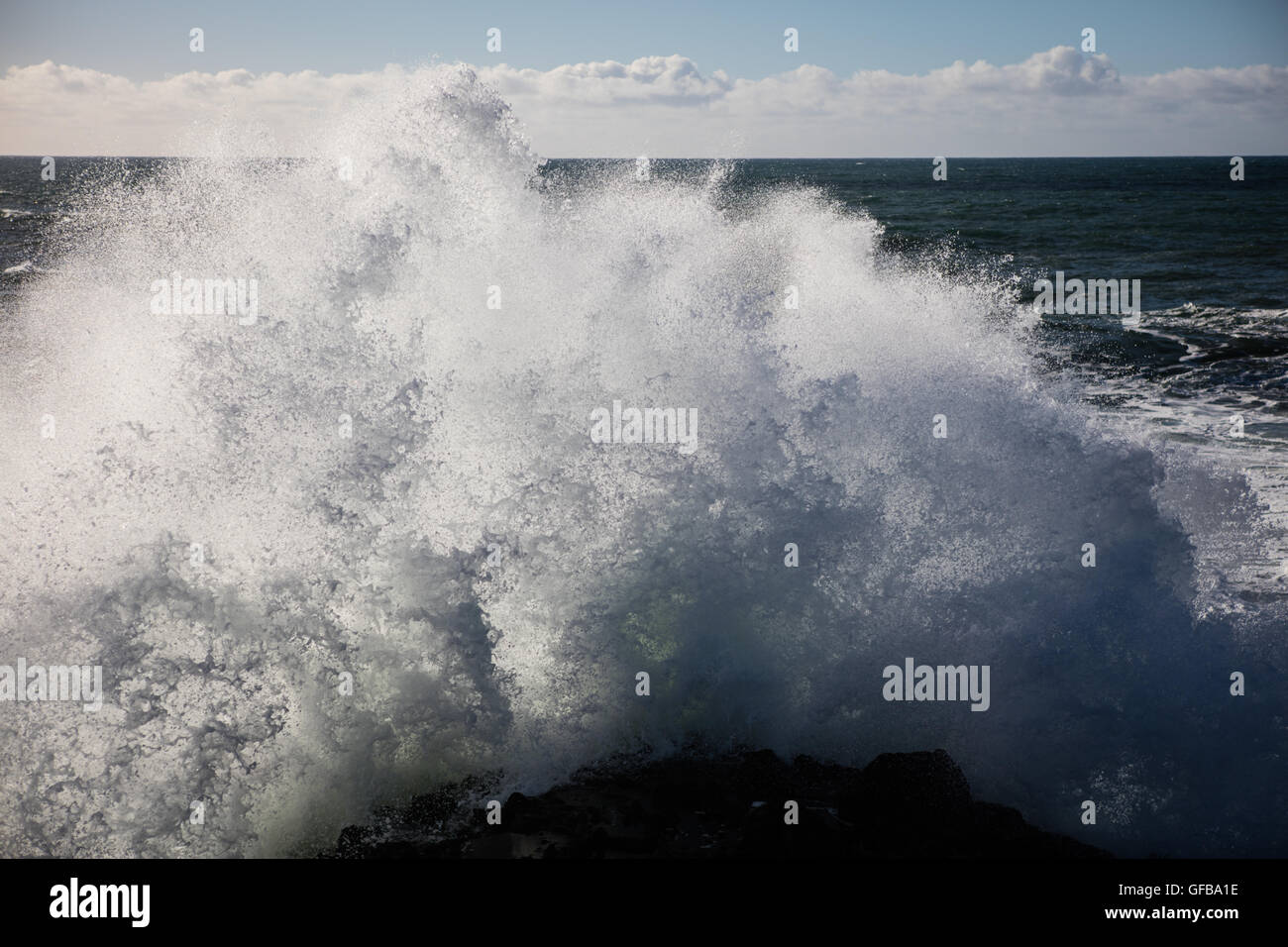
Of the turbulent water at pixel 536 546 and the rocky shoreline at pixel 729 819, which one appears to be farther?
the turbulent water at pixel 536 546

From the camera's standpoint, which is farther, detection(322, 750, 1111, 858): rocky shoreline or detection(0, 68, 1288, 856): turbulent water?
detection(0, 68, 1288, 856): turbulent water

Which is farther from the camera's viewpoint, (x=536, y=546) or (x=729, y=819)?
(x=536, y=546)

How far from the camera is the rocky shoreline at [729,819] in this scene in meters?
4.48

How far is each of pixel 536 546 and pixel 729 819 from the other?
89.7 inches

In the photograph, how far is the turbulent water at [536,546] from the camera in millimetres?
4906

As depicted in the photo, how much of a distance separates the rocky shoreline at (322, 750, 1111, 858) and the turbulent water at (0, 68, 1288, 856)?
32 cm

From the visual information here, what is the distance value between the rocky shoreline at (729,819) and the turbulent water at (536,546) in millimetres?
318

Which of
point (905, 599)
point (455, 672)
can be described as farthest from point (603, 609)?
point (905, 599)

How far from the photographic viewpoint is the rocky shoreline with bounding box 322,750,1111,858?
177 inches

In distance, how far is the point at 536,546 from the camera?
19.2 feet

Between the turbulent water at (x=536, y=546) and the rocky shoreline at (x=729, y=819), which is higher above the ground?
the turbulent water at (x=536, y=546)

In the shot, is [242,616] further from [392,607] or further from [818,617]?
[818,617]

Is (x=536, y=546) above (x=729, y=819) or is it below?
above

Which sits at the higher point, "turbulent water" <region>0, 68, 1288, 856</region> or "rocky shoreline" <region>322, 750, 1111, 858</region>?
"turbulent water" <region>0, 68, 1288, 856</region>
